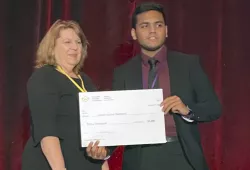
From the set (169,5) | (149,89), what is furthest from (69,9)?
(149,89)

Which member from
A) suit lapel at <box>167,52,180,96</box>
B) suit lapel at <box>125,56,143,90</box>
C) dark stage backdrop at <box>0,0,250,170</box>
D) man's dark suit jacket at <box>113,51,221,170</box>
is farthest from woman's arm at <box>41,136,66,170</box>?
dark stage backdrop at <box>0,0,250,170</box>

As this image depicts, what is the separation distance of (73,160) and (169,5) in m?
1.46

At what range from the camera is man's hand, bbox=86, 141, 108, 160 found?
179 cm

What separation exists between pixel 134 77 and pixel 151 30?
0.22 m

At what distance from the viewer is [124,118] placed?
1835 millimetres

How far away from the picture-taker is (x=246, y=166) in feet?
9.47

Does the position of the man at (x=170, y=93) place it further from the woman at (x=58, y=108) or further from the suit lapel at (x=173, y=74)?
the woman at (x=58, y=108)

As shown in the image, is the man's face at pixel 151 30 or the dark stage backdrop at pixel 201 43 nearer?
the man's face at pixel 151 30

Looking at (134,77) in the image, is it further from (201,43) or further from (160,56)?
(201,43)

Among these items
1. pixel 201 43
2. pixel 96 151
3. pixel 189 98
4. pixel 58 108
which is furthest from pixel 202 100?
pixel 201 43

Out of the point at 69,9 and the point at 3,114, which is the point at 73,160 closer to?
the point at 3,114

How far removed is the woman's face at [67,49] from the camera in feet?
6.29

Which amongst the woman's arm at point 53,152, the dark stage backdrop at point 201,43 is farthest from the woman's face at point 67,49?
the dark stage backdrop at point 201,43

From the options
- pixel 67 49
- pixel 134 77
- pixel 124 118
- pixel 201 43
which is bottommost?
pixel 124 118
